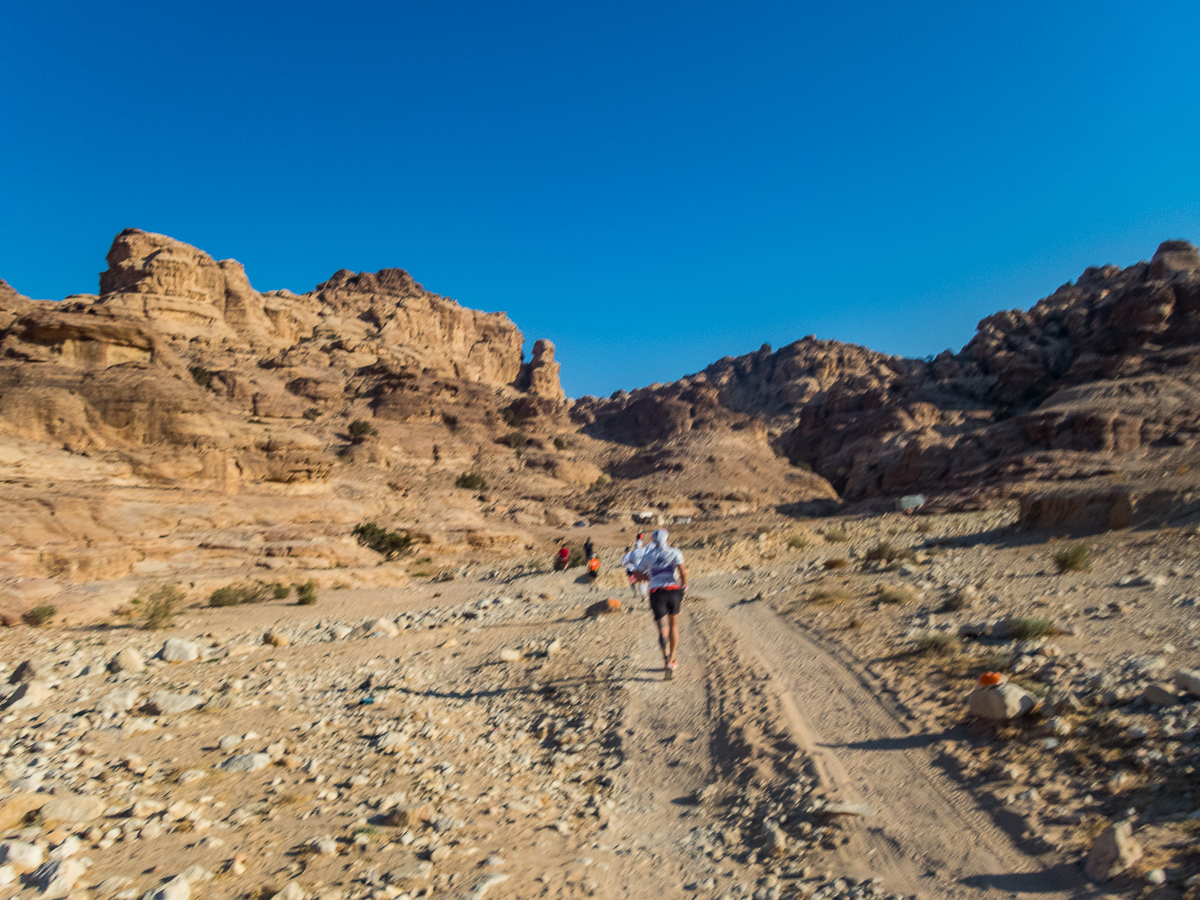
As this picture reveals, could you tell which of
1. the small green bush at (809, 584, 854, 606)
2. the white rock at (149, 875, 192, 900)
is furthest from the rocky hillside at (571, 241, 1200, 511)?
the white rock at (149, 875, 192, 900)

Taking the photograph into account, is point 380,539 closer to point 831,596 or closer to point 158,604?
point 158,604

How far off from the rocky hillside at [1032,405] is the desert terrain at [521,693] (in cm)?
1998

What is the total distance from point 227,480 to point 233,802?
2330 centimetres

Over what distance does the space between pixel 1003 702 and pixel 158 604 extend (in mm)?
15858

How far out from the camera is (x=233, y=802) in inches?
199

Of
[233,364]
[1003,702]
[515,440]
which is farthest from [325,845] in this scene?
[233,364]

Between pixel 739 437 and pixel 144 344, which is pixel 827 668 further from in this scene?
pixel 739 437

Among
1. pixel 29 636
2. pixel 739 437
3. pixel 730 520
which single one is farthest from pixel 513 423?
pixel 29 636

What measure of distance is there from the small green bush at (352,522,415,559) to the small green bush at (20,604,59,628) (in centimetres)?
1515

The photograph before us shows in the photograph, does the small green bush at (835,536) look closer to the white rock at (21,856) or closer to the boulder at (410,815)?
the boulder at (410,815)

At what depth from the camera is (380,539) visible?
2841 centimetres

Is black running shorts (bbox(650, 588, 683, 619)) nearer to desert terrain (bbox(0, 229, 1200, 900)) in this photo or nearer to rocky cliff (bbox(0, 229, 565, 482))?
desert terrain (bbox(0, 229, 1200, 900))

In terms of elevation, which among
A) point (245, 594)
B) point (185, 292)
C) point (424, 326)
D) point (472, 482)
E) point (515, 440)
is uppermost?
point (424, 326)

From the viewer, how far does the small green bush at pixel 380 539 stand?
2791cm
